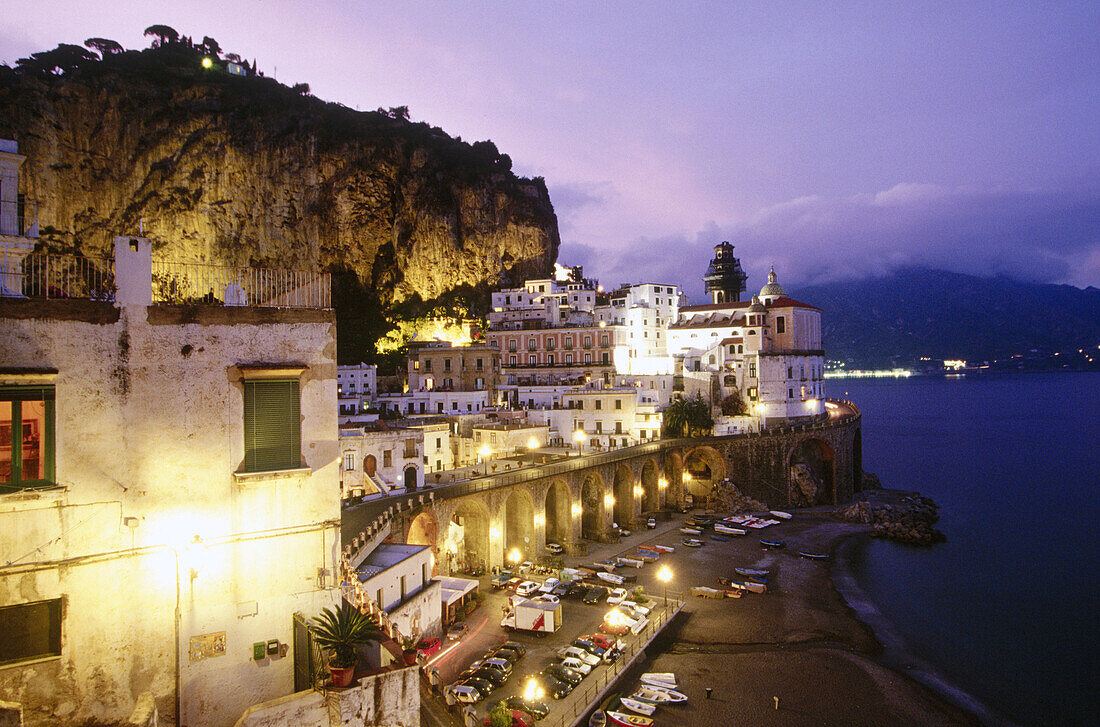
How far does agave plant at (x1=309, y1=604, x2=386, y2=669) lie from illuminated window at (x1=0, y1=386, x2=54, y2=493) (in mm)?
4381

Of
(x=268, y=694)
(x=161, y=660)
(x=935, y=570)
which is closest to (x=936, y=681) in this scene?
A: (x=935, y=570)

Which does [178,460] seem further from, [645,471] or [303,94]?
[303,94]

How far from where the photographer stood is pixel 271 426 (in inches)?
395

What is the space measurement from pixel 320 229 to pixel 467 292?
65.2 ft

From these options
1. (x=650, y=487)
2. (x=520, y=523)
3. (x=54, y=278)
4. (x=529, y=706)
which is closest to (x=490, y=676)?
(x=529, y=706)

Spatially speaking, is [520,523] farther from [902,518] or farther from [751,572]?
[902,518]

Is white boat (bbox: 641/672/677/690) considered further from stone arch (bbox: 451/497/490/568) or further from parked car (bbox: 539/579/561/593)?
stone arch (bbox: 451/497/490/568)

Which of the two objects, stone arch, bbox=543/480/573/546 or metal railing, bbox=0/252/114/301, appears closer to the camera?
Answer: metal railing, bbox=0/252/114/301

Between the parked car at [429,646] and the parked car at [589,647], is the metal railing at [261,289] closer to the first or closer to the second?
the parked car at [429,646]

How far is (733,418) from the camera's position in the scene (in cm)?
6206

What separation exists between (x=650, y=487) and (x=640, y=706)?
3233 cm

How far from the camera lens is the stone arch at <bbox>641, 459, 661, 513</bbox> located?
5331 cm

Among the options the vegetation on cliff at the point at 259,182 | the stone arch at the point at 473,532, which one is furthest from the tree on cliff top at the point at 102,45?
the stone arch at the point at 473,532

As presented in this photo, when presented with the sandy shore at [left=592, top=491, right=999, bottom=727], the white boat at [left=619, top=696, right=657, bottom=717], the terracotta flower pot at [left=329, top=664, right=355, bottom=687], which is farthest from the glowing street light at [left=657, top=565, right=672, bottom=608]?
the terracotta flower pot at [left=329, top=664, right=355, bottom=687]
